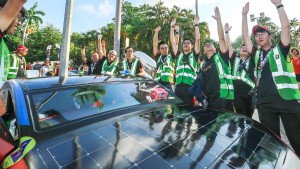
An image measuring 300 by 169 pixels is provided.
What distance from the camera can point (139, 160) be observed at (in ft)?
5.07

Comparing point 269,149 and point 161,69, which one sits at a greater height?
point 161,69

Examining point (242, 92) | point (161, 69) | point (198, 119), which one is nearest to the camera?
point (198, 119)

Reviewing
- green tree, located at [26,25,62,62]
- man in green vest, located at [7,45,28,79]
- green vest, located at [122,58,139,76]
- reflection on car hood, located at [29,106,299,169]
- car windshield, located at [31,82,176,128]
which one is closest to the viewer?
reflection on car hood, located at [29,106,299,169]

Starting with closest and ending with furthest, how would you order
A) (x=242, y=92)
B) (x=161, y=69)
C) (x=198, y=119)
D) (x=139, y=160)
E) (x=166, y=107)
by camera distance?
1. (x=139, y=160)
2. (x=198, y=119)
3. (x=166, y=107)
4. (x=242, y=92)
5. (x=161, y=69)

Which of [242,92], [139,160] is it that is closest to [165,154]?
[139,160]

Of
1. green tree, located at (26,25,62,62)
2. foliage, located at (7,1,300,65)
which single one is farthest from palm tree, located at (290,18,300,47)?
green tree, located at (26,25,62,62)

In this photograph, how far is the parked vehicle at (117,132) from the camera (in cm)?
156

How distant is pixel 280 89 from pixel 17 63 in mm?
5935

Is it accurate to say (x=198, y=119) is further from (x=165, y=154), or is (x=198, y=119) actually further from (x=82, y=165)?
(x=82, y=165)

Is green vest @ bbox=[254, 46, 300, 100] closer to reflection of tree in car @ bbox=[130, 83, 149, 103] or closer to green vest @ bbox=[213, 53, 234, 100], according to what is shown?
green vest @ bbox=[213, 53, 234, 100]

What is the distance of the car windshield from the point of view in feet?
6.81

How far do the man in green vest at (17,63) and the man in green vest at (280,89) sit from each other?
5.32m

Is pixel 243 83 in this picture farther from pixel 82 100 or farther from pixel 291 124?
pixel 82 100

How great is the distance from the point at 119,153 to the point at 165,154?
11.8 inches
